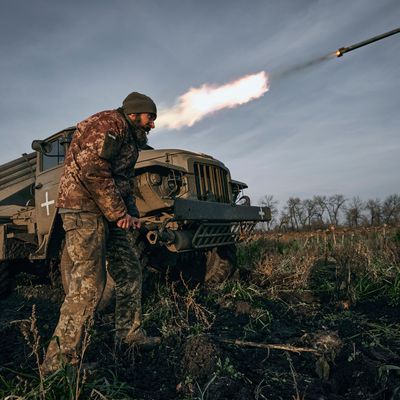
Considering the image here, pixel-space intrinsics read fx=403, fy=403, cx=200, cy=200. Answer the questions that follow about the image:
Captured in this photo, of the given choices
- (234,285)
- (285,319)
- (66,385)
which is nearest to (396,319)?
(285,319)

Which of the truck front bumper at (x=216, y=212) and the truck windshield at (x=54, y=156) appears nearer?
the truck front bumper at (x=216, y=212)

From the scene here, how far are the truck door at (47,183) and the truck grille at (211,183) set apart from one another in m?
2.04

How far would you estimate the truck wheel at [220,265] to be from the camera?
626cm

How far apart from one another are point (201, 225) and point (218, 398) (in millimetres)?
3022

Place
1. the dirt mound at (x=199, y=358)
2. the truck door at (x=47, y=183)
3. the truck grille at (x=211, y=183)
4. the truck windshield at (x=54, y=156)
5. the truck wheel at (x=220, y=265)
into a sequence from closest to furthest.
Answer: the dirt mound at (x=199, y=358), the truck grille at (x=211, y=183), the truck door at (x=47, y=183), the truck wheel at (x=220, y=265), the truck windshield at (x=54, y=156)

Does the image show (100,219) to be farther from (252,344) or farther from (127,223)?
(252,344)

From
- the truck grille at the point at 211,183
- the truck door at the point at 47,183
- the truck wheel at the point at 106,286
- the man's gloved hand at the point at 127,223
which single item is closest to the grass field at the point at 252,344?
the truck wheel at the point at 106,286

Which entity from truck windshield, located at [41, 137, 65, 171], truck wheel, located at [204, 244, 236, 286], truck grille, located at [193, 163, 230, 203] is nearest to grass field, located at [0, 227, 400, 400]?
truck wheel, located at [204, 244, 236, 286]

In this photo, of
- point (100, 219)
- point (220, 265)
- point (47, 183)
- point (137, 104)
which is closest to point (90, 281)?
point (100, 219)

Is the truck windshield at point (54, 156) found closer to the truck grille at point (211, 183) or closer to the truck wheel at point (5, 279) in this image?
the truck wheel at point (5, 279)

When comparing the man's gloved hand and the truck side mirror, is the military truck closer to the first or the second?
the truck side mirror

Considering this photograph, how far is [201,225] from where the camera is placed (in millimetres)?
5168

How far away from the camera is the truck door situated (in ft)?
19.4

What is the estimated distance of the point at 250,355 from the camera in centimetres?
301
